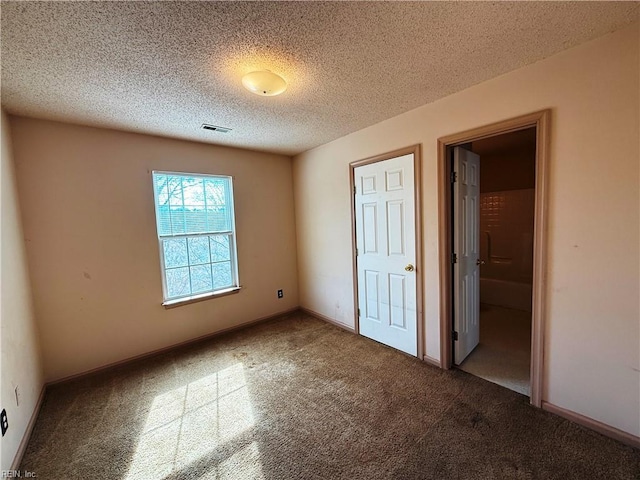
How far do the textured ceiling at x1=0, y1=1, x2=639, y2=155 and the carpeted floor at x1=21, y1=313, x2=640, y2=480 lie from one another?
233cm

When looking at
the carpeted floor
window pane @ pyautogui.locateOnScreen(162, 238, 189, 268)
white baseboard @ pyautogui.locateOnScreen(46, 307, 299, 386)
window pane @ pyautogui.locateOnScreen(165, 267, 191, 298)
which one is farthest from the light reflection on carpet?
window pane @ pyautogui.locateOnScreen(162, 238, 189, 268)

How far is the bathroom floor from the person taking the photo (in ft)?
7.34

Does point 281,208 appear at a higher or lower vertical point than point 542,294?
higher

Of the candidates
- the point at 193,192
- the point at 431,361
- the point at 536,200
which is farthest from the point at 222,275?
the point at 536,200

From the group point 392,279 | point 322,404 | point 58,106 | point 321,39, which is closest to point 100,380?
point 322,404

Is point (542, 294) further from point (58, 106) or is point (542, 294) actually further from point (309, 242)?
point (58, 106)

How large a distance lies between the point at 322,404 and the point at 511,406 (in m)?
1.34

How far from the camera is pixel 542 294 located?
1807mm

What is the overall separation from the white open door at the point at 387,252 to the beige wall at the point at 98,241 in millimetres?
1672

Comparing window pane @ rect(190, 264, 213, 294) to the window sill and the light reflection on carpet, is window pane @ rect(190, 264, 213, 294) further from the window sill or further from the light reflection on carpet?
the light reflection on carpet

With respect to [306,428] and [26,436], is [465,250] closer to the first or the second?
[306,428]

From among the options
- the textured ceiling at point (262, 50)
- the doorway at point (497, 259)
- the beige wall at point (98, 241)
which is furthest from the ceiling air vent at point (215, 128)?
the doorway at point (497, 259)

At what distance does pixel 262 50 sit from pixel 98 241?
7.63 ft

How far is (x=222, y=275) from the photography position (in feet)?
11.0
